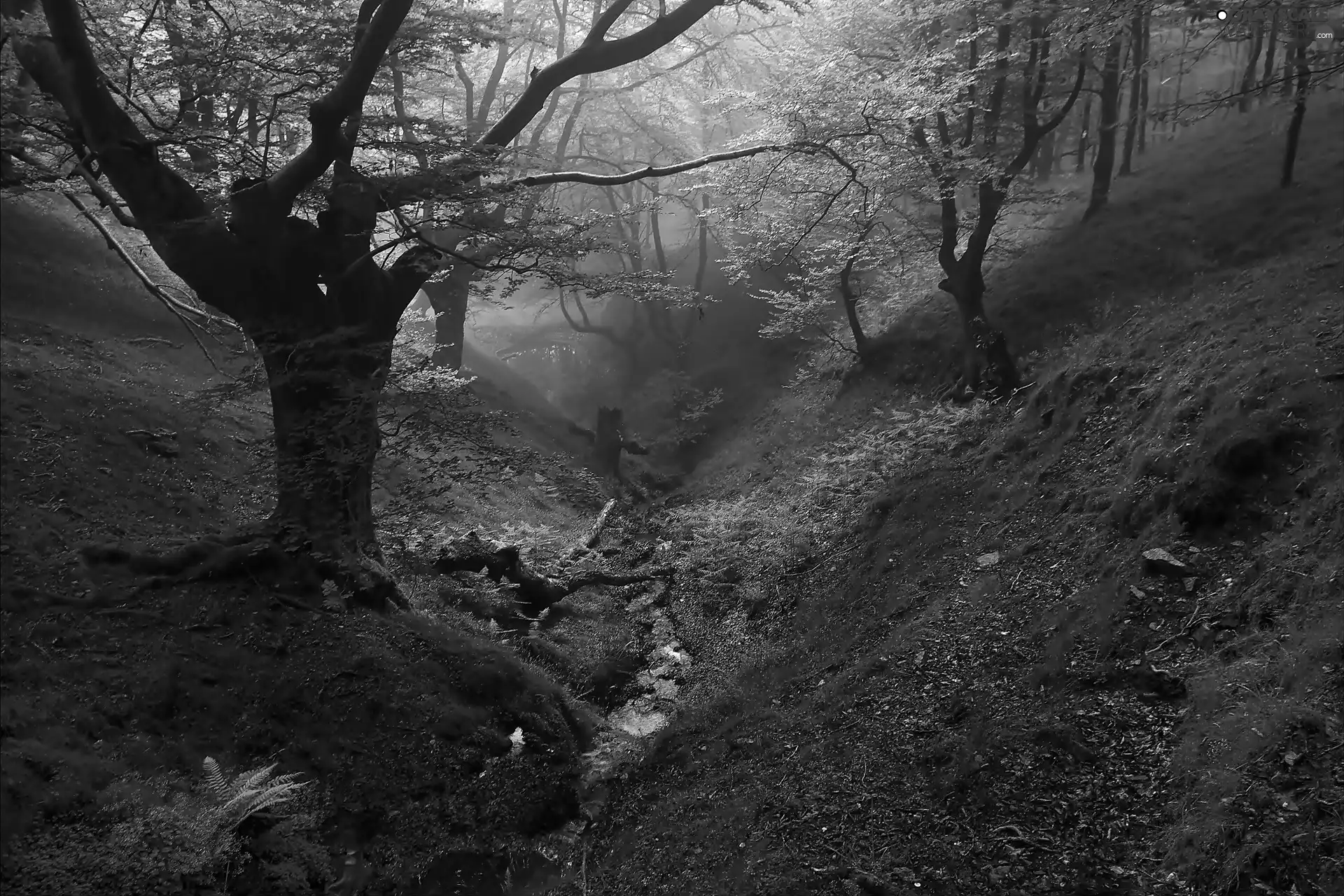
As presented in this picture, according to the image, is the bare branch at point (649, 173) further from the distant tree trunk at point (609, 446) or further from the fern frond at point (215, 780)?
the distant tree trunk at point (609, 446)

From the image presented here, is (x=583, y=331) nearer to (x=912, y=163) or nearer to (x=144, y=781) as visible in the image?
(x=912, y=163)

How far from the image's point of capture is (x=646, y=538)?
585 inches

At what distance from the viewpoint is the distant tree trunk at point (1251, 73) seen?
18.8ft

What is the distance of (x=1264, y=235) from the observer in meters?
11.6

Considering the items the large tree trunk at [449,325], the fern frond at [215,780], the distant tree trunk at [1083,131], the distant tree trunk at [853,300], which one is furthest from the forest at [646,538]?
the large tree trunk at [449,325]

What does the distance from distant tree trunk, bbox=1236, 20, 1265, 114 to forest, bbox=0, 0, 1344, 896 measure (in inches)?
10.4

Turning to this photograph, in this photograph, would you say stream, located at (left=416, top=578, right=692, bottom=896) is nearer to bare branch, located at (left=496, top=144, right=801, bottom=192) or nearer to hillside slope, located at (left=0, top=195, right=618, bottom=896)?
hillside slope, located at (left=0, top=195, right=618, bottom=896)

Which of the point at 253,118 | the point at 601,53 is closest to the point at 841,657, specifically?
the point at 601,53

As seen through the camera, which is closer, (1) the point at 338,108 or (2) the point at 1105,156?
(1) the point at 338,108

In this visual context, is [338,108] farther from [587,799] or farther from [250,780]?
[587,799]

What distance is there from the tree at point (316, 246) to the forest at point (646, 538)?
0.05 metres

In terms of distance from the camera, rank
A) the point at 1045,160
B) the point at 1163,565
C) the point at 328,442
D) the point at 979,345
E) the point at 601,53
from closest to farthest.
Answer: the point at 1163,565 < the point at 328,442 < the point at 601,53 < the point at 979,345 < the point at 1045,160

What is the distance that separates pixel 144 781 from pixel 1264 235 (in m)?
15.7

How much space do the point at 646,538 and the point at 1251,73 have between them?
1726 centimetres
